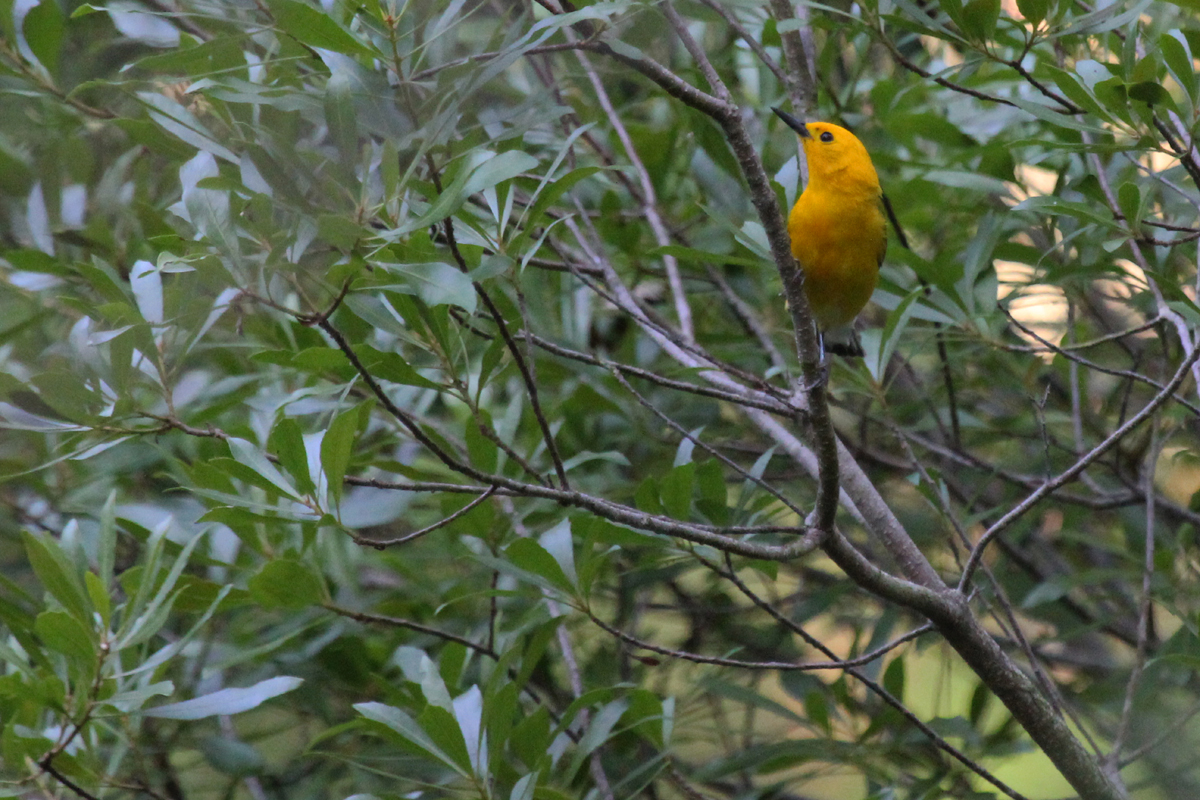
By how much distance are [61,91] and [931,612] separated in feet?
7.42

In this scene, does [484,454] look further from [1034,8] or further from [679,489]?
[1034,8]

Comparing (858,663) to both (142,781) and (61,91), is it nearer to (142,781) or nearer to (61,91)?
(142,781)

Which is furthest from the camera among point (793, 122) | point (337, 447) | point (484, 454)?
point (793, 122)

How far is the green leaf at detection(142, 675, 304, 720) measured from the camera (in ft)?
6.59

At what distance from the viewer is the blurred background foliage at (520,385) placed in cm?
178

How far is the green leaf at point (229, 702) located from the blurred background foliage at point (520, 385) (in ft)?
0.03

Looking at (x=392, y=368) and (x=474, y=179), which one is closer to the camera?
(x=474, y=179)

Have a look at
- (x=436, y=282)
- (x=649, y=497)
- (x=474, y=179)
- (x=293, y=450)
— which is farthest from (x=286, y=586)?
(x=474, y=179)

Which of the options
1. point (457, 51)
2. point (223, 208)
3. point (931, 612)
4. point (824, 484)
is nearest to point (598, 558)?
point (824, 484)

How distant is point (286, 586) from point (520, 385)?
49.6 inches

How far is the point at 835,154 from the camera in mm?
3062

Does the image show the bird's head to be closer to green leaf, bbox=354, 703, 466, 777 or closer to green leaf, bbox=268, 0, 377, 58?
green leaf, bbox=268, 0, 377, 58

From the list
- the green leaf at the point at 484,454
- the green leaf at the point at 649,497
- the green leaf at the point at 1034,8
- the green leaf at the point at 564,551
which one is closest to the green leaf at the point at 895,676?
the green leaf at the point at 649,497

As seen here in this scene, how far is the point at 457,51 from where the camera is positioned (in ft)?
7.00
